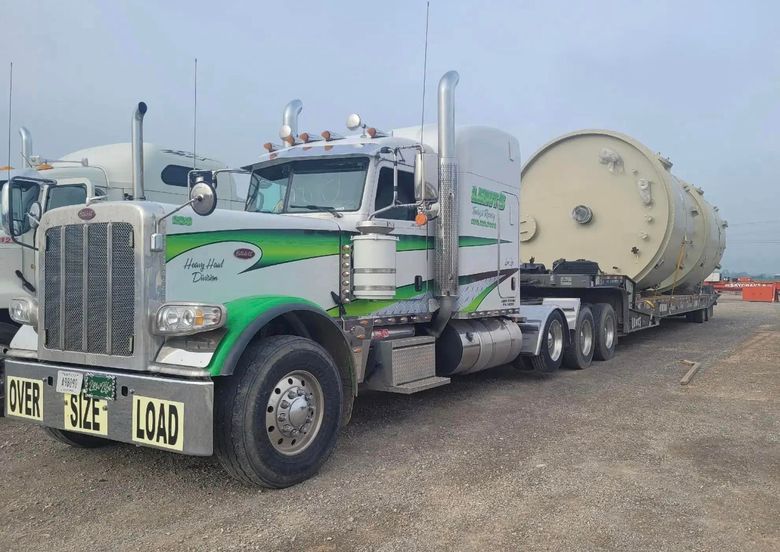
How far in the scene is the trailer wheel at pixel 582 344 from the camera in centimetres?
981

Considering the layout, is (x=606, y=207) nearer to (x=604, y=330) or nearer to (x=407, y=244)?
(x=604, y=330)

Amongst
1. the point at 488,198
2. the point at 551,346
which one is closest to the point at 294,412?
the point at 488,198

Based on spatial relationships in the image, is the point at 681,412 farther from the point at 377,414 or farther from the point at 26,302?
the point at 26,302

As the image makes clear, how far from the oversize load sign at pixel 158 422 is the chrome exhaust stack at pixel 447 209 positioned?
339 centimetres

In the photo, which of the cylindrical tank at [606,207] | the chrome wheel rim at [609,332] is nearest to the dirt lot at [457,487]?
the chrome wheel rim at [609,332]

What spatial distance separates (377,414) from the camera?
21.8 feet

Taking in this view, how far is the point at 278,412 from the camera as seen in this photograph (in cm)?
441

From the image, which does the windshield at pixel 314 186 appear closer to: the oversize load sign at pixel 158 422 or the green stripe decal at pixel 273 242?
the green stripe decal at pixel 273 242

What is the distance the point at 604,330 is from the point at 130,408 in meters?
8.49

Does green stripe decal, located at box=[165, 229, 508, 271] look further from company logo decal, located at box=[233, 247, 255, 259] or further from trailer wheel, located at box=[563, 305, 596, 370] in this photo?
trailer wheel, located at box=[563, 305, 596, 370]

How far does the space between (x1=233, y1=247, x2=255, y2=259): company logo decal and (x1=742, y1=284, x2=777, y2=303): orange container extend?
33.0m

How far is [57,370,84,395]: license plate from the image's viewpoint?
4324mm

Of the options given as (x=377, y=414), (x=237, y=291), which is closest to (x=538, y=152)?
(x=377, y=414)

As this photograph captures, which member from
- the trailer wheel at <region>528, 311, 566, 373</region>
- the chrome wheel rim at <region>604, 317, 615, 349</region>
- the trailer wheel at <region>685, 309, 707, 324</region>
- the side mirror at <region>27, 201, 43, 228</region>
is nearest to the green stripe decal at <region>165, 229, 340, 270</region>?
the side mirror at <region>27, 201, 43, 228</region>
